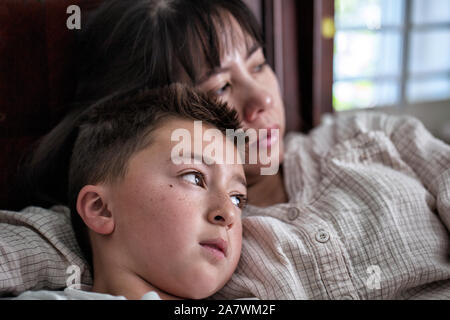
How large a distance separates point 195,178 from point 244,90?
1.00 ft

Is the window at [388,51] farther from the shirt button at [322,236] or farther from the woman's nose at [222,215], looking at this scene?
the woman's nose at [222,215]

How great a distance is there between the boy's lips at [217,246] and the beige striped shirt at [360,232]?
9 cm

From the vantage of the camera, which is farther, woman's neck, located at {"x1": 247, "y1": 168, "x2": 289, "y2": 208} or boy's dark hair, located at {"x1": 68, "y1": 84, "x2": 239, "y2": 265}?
woman's neck, located at {"x1": 247, "y1": 168, "x2": 289, "y2": 208}

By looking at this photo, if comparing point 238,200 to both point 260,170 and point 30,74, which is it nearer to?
point 260,170

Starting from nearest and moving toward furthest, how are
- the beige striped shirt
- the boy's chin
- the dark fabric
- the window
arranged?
the beige striped shirt, the dark fabric, the boy's chin, the window

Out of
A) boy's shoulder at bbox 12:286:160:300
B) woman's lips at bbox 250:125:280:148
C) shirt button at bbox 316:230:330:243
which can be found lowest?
boy's shoulder at bbox 12:286:160:300

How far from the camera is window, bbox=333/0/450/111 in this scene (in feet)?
4.34

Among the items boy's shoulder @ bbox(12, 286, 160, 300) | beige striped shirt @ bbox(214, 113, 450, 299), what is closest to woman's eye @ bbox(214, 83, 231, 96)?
beige striped shirt @ bbox(214, 113, 450, 299)

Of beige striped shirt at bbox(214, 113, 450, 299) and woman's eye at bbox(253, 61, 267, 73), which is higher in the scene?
woman's eye at bbox(253, 61, 267, 73)

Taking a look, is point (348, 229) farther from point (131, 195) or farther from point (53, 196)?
point (53, 196)

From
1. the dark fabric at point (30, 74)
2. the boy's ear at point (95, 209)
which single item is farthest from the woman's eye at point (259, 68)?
the boy's ear at point (95, 209)

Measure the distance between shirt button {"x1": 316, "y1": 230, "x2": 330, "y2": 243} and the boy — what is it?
14 cm

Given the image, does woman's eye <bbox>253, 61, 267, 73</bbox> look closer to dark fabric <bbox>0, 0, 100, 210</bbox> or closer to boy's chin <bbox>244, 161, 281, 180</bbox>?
boy's chin <bbox>244, 161, 281, 180</bbox>

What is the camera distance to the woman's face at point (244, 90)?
0.91 m
